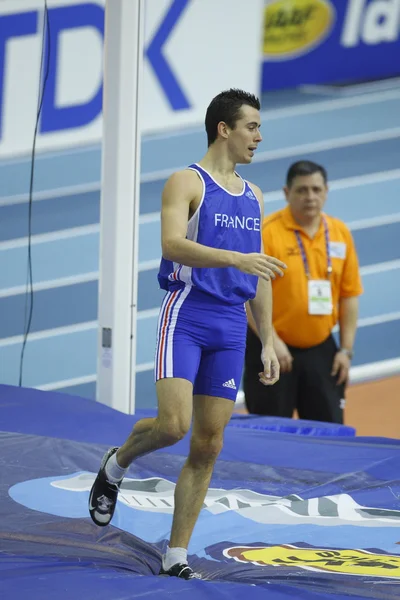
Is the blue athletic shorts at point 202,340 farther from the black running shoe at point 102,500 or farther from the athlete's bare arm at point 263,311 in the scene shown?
the black running shoe at point 102,500

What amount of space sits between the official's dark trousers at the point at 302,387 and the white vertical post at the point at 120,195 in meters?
0.65

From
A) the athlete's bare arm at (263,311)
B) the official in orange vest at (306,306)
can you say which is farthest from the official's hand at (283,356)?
the athlete's bare arm at (263,311)

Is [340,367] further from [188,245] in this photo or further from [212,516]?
[188,245]

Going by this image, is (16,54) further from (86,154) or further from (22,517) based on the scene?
(22,517)

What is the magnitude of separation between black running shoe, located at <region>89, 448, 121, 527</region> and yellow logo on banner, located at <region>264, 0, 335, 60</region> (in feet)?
19.8

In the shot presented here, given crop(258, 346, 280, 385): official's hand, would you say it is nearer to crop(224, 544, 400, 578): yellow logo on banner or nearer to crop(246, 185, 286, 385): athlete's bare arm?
crop(246, 185, 286, 385): athlete's bare arm

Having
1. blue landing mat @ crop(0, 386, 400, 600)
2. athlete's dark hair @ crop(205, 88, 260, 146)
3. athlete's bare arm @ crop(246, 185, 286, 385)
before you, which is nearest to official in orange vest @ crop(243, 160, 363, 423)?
blue landing mat @ crop(0, 386, 400, 600)

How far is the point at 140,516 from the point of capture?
4.23m

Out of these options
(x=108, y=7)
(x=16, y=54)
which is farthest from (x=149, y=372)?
(x=108, y=7)

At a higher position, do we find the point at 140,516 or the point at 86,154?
the point at 86,154

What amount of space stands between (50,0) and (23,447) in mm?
3452

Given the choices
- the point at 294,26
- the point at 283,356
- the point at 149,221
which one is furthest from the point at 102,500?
the point at 294,26

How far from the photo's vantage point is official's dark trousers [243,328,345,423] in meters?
5.92

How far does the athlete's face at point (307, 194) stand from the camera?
578 cm
